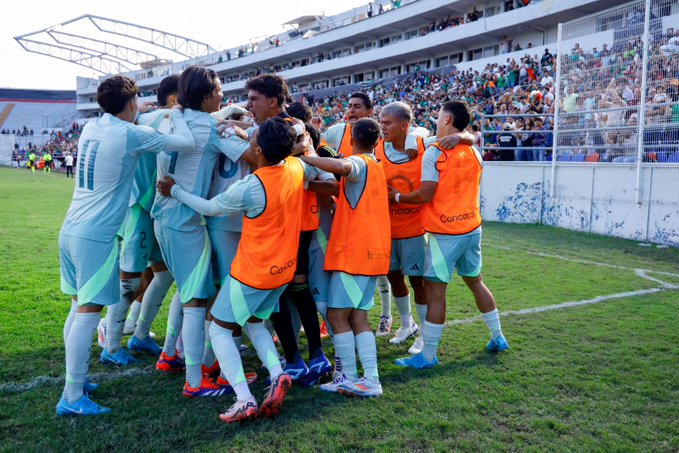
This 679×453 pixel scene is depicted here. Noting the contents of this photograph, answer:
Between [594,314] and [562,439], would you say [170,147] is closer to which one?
[562,439]

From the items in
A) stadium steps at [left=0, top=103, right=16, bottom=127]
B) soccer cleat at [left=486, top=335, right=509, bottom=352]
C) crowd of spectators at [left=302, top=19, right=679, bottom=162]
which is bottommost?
soccer cleat at [left=486, top=335, right=509, bottom=352]

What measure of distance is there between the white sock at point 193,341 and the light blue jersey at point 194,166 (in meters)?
0.61

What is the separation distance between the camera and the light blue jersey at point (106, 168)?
3.72 m

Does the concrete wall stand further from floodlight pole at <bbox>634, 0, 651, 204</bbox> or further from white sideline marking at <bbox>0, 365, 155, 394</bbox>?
white sideline marking at <bbox>0, 365, 155, 394</bbox>

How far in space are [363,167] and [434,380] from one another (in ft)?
5.47

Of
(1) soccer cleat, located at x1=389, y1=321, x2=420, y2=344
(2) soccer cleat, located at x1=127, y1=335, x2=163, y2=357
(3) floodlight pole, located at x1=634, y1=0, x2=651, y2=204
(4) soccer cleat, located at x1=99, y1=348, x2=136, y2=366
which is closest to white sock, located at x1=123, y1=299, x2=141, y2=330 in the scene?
(2) soccer cleat, located at x1=127, y1=335, x2=163, y2=357

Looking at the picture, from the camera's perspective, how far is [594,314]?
6.01m

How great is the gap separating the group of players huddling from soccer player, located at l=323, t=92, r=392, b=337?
0.46 m

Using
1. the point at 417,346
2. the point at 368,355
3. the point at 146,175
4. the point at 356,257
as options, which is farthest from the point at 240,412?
the point at 146,175

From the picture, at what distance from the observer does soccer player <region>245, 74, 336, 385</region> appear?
429 cm

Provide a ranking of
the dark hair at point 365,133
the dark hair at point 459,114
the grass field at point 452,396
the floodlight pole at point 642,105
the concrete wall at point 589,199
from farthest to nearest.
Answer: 1. the concrete wall at point 589,199
2. the floodlight pole at point 642,105
3. the dark hair at point 459,114
4. the dark hair at point 365,133
5. the grass field at point 452,396

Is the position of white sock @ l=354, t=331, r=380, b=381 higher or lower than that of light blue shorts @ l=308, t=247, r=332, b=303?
lower

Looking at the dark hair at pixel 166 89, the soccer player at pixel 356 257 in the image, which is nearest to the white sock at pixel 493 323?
the soccer player at pixel 356 257

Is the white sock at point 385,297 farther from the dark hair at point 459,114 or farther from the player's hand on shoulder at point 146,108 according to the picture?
the player's hand on shoulder at point 146,108
